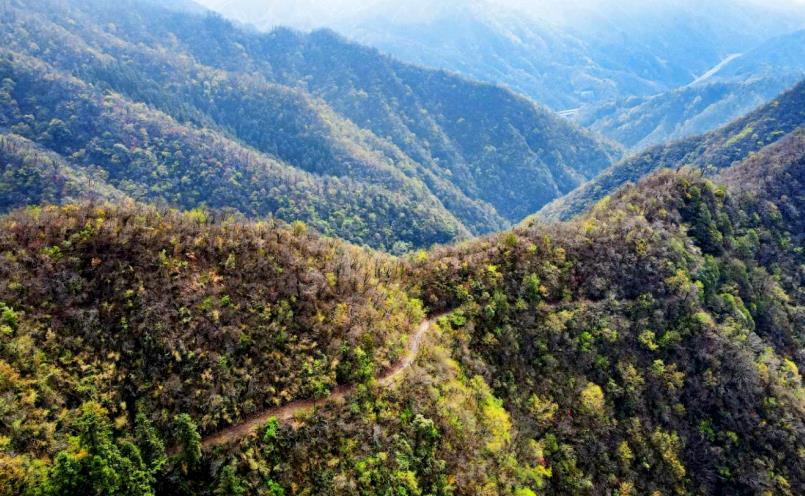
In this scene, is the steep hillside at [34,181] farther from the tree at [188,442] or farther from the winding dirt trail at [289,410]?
the tree at [188,442]

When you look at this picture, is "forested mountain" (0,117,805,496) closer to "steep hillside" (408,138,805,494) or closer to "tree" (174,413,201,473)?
"tree" (174,413,201,473)

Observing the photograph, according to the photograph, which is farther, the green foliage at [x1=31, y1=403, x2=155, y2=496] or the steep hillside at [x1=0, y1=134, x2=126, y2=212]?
the steep hillside at [x1=0, y1=134, x2=126, y2=212]

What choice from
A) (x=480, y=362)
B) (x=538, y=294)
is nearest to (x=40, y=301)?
(x=480, y=362)

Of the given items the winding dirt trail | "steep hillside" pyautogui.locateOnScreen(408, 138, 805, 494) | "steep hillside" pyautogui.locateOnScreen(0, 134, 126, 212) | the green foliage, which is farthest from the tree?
"steep hillside" pyautogui.locateOnScreen(0, 134, 126, 212)

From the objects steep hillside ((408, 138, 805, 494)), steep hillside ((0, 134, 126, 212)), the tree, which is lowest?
steep hillside ((0, 134, 126, 212))

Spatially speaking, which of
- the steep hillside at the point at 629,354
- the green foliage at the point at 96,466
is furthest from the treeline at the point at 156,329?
the steep hillside at the point at 629,354

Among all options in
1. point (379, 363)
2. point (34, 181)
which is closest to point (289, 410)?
point (379, 363)
